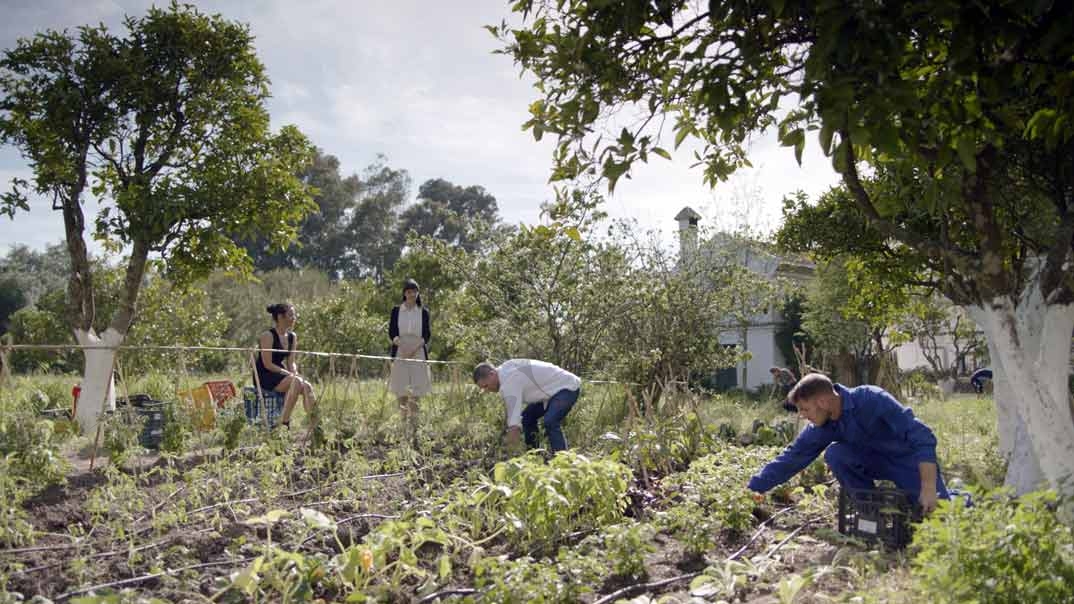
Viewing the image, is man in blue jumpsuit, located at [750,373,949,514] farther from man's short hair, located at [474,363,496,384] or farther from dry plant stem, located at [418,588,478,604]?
man's short hair, located at [474,363,496,384]

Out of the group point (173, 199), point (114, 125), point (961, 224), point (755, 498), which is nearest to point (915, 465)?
point (755, 498)

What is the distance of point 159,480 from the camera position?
17.6ft

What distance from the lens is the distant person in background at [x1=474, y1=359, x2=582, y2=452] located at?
19.4 feet

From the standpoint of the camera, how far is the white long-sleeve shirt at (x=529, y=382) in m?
5.94

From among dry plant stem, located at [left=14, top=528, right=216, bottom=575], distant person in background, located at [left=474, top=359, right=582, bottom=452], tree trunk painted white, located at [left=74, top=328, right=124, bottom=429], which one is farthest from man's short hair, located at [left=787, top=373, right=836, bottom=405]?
tree trunk painted white, located at [left=74, top=328, right=124, bottom=429]

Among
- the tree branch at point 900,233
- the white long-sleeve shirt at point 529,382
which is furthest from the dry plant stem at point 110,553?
the tree branch at point 900,233

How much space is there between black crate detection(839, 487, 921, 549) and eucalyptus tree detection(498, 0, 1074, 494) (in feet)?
2.01

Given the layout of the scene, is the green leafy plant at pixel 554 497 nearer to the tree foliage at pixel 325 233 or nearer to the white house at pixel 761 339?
the white house at pixel 761 339

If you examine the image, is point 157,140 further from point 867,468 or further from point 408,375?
point 867,468

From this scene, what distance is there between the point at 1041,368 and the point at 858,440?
90 cm

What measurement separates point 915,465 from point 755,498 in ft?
2.67

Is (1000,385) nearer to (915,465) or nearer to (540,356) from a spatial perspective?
(915,465)

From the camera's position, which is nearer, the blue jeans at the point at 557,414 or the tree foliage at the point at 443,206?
the blue jeans at the point at 557,414

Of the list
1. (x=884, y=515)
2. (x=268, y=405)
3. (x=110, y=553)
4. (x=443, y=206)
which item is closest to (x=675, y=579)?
(x=884, y=515)
